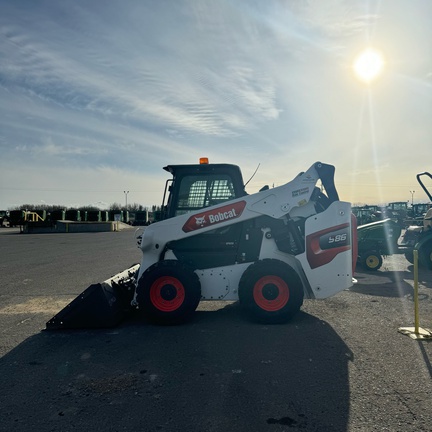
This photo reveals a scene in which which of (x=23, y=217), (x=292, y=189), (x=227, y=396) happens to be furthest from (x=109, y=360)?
(x=23, y=217)

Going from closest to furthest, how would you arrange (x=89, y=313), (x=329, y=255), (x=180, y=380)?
(x=180, y=380) → (x=89, y=313) → (x=329, y=255)

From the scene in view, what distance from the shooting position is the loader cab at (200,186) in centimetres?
602

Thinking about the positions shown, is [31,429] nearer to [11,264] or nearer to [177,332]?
[177,332]

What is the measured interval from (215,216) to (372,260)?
6.94m

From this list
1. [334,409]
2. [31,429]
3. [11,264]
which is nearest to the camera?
[31,429]

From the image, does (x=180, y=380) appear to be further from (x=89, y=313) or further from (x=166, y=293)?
(x=89, y=313)

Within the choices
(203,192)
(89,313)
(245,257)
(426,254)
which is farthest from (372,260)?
(89,313)

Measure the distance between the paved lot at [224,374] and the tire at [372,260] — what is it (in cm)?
434

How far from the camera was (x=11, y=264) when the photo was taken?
13375 mm

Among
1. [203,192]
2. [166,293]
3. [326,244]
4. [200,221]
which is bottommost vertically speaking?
[166,293]

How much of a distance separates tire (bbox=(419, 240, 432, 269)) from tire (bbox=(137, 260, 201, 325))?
7989 mm

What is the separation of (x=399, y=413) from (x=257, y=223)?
330 cm

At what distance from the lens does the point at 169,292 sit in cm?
555

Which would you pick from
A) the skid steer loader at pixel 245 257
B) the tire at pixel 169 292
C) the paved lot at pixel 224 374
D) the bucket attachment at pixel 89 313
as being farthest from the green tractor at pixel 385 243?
the bucket attachment at pixel 89 313
